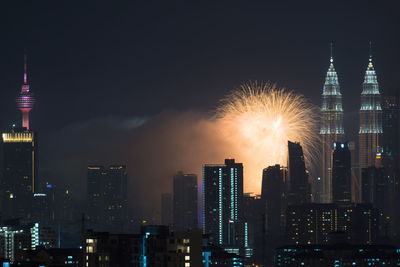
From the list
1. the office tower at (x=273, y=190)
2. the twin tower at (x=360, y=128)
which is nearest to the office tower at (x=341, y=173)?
the twin tower at (x=360, y=128)

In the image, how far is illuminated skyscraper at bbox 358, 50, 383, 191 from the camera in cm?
11069

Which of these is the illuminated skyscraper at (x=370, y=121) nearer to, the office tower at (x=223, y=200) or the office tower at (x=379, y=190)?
the office tower at (x=379, y=190)

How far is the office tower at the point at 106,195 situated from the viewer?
93.8 m

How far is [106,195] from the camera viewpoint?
97375mm

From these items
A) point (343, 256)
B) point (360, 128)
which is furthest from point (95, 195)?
point (343, 256)

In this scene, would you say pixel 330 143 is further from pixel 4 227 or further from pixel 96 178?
pixel 4 227

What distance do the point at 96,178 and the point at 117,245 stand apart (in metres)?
53.2

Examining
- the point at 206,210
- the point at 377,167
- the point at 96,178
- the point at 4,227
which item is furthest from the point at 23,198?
the point at 4,227

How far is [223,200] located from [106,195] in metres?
10.6

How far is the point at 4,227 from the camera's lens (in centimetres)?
7044

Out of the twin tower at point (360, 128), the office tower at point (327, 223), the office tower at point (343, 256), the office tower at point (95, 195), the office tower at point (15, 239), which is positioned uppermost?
the twin tower at point (360, 128)

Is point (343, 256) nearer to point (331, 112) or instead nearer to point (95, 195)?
point (95, 195)

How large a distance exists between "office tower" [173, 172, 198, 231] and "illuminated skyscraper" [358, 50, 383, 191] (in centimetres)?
2015

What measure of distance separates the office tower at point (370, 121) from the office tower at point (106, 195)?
66.7 feet
